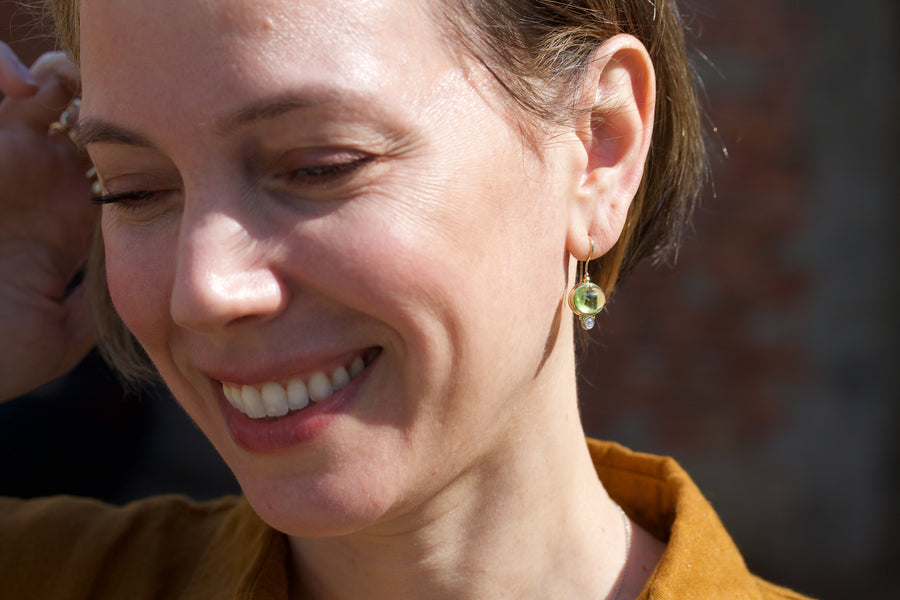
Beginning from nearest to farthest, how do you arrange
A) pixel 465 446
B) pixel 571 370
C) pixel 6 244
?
pixel 465 446 → pixel 571 370 → pixel 6 244

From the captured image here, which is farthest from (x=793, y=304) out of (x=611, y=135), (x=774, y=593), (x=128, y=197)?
(x=128, y=197)

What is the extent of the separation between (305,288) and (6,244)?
111 centimetres

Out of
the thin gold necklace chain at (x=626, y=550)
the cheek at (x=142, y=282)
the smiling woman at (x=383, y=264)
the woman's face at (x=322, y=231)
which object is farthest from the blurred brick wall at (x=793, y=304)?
the cheek at (x=142, y=282)

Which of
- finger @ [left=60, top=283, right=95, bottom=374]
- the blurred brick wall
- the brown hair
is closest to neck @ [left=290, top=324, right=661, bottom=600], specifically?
the brown hair

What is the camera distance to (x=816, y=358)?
15.0 ft

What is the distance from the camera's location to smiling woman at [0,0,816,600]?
1.35m

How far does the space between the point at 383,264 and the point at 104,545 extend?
102 centimetres

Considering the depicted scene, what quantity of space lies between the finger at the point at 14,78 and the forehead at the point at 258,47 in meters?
0.79

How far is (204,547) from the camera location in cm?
202

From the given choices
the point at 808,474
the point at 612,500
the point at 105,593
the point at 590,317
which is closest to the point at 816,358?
the point at 808,474

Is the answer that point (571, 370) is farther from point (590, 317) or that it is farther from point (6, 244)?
point (6, 244)

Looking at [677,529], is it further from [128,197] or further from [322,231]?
[128,197]

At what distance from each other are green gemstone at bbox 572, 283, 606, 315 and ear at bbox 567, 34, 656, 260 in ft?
0.19

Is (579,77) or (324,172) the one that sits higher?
(579,77)
